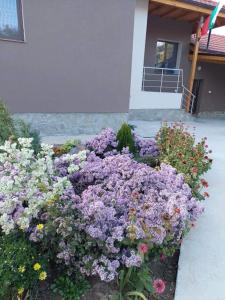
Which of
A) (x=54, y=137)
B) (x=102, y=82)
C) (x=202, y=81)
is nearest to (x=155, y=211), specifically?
(x=54, y=137)

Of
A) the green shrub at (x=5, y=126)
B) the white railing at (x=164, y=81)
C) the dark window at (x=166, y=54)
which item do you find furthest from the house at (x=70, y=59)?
the dark window at (x=166, y=54)

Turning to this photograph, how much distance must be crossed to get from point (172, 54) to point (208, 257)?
1099cm

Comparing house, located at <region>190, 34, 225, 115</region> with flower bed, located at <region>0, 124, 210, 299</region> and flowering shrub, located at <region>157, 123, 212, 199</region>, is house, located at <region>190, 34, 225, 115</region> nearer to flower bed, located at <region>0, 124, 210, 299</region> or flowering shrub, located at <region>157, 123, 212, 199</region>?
flowering shrub, located at <region>157, 123, 212, 199</region>

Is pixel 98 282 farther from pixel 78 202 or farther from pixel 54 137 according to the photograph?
pixel 54 137

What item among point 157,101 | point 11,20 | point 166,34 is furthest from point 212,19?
point 11,20

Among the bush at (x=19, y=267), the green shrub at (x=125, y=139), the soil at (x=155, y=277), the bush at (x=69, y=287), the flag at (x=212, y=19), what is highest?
the flag at (x=212, y=19)

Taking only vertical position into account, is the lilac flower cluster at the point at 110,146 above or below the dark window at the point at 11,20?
below

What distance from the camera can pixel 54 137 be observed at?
22.9 feet

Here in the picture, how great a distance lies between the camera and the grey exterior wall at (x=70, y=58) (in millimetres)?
6219

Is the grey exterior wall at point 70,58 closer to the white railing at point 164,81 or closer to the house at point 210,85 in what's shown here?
the white railing at point 164,81

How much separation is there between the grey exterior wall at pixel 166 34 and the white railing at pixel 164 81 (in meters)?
0.55

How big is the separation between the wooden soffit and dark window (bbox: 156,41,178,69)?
3.73ft

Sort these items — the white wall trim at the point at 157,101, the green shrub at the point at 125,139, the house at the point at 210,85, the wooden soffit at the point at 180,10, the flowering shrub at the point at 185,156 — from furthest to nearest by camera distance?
the house at the point at 210,85 < the white wall trim at the point at 157,101 < the wooden soffit at the point at 180,10 < the green shrub at the point at 125,139 < the flowering shrub at the point at 185,156

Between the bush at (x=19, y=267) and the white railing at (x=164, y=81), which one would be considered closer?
the bush at (x=19, y=267)
